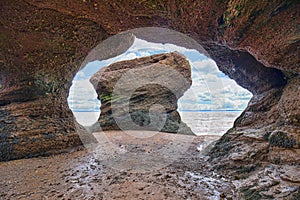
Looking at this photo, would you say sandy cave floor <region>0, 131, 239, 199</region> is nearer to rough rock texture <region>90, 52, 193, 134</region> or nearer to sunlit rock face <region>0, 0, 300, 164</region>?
sunlit rock face <region>0, 0, 300, 164</region>

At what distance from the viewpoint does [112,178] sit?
2414mm

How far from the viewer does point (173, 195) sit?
1.94 m

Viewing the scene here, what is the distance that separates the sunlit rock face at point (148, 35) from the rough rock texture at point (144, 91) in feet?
13.9

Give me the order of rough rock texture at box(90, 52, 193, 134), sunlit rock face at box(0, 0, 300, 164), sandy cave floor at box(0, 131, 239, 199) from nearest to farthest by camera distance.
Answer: sandy cave floor at box(0, 131, 239, 199), sunlit rock face at box(0, 0, 300, 164), rough rock texture at box(90, 52, 193, 134)

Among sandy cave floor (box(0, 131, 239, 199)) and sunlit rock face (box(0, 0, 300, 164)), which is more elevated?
sunlit rock face (box(0, 0, 300, 164))

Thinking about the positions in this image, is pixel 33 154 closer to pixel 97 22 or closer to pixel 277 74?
pixel 97 22

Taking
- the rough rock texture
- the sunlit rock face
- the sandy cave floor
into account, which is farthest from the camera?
the rough rock texture

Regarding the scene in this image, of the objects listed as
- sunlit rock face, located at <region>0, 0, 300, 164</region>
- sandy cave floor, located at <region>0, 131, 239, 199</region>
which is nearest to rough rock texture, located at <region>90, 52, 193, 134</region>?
sunlit rock face, located at <region>0, 0, 300, 164</region>

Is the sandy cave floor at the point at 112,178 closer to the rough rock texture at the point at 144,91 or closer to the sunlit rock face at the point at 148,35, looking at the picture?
the sunlit rock face at the point at 148,35

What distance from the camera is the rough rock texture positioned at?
8.69m

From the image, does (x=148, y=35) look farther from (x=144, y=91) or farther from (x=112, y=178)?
(x=144, y=91)

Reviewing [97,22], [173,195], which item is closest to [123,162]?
[173,195]

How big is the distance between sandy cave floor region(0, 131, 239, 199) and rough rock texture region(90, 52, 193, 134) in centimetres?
515

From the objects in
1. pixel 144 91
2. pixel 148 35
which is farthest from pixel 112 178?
pixel 144 91
